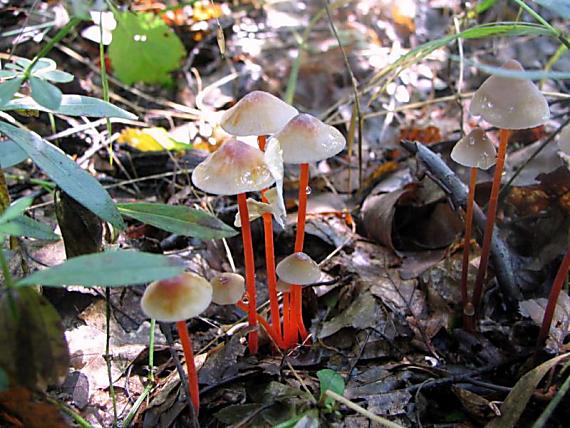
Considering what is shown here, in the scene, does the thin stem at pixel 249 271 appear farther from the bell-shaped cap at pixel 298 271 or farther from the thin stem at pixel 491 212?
the thin stem at pixel 491 212

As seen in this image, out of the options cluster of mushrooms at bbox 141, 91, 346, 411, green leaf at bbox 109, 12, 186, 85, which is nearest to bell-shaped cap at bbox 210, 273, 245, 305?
cluster of mushrooms at bbox 141, 91, 346, 411

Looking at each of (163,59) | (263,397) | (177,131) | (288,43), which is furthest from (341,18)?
(263,397)

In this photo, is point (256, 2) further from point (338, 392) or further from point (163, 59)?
point (338, 392)

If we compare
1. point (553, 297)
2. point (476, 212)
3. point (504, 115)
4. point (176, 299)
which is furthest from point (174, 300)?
point (476, 212)

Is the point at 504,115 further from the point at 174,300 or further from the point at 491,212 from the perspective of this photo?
the point at 174,300

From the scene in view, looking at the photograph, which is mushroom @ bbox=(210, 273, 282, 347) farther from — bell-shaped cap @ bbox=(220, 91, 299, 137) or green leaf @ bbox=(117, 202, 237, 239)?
bell-shaped cap @ bbox=(220, 91, 299, 137)

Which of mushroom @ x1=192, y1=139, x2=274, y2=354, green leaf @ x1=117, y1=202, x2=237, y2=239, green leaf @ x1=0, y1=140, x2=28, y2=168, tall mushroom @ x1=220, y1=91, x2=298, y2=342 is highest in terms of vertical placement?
tall mushroom @ x1=220, y1=91, x2=298, y2=342
